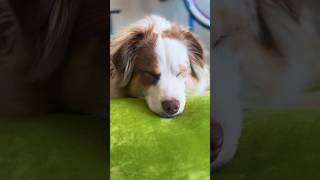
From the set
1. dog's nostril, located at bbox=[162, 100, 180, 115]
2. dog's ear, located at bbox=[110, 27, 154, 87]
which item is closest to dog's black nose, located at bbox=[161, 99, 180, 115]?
dog's nostril, located at bbox=[162, 100, 180, 115]

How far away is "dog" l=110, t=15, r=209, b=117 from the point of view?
3.86 ft

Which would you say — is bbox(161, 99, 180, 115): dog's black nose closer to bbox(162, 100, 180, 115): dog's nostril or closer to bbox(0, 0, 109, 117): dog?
bbox(162, 100, 180, 115): dog's nostril

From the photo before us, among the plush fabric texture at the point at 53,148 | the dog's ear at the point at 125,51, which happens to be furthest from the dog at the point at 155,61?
the plush fabric texture at the point at 53,148

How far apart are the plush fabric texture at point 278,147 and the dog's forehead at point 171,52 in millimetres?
220

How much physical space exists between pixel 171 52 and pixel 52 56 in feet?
0.97

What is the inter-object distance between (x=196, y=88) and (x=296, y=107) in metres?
0.27

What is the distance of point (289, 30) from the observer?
1240mm

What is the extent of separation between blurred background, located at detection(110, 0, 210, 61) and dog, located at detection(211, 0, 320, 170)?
0.03 meters

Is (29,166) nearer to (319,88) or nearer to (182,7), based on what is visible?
(182,7)

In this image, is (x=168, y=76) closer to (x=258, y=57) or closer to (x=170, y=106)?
(x=170, y=106)

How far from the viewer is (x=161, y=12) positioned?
1177 millimetres

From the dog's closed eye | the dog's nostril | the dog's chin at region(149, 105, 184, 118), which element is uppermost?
the dog's closed eye

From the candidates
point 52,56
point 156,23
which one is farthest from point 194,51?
point 52,56

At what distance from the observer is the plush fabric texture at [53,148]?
3.90 ft
